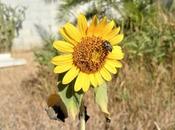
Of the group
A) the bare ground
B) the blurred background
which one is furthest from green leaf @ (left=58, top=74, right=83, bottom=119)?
the bare ground

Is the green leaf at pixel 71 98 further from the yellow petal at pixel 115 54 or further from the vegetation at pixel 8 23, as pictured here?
the vegetation at pixel 8 23

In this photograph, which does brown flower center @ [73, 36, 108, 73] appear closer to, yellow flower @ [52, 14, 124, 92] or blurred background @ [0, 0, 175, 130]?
yellow flower @ [52, 14, 124, 92]

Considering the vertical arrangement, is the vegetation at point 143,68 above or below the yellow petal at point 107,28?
below

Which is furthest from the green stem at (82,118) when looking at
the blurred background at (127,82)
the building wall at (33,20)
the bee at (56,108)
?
the building wall at (33,20)

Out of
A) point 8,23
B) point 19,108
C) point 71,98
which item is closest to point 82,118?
point 71,98

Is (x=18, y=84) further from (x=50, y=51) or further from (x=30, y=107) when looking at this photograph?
(x=30, y=107)

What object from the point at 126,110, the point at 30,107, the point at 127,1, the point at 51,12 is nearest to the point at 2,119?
A: the point at 30,107
